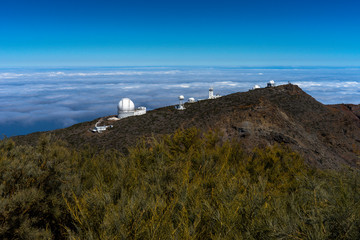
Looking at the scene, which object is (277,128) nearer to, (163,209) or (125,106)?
(163,209)

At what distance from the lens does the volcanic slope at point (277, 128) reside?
15.7 meters

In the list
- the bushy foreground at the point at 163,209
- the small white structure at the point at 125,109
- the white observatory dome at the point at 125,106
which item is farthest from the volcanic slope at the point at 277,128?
the bushy foreground at the point at 163,209

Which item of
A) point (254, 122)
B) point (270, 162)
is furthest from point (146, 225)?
point (254, 122)

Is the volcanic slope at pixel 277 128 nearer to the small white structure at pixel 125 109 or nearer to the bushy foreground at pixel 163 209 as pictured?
the small white structure at pixel 125 109

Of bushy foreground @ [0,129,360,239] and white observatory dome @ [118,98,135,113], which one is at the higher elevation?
bushy foreground @ [0,129,360,239]

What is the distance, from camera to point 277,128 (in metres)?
17.4

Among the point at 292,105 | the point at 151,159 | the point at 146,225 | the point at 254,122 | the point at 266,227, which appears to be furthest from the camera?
the point at 292,105

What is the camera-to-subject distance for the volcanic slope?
51.6 feet

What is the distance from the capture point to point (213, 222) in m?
3.77

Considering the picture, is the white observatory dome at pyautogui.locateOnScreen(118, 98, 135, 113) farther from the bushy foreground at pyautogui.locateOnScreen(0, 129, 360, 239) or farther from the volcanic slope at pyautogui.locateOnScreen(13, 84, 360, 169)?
the bushy foreground at pyautogui.locateOnScreen(0, 129, 360, 239)

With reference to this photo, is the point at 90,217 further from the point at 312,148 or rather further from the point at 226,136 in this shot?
the point at 312,148

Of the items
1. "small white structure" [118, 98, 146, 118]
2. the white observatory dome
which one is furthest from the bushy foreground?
the white observatory dome

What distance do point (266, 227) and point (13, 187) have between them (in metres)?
5.36

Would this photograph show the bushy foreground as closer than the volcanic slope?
Yes
